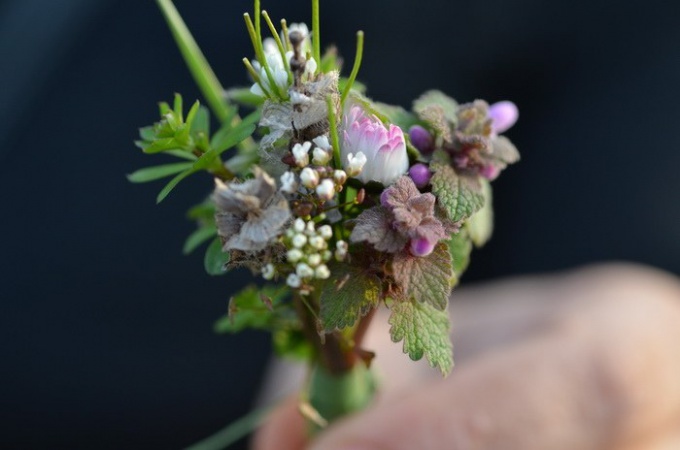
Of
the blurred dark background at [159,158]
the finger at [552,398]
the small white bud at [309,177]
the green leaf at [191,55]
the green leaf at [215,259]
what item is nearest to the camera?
the small white bud at [309,177]

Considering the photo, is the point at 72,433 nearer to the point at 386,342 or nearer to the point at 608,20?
the point at 386,342

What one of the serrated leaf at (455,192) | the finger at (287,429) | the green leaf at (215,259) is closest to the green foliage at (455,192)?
the serrated leaf at (455,192)

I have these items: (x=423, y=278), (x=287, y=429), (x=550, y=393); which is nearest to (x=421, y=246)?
(x=423, y=278)

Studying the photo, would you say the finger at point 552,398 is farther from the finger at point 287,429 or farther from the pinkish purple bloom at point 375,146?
the pinkish purple bloom at point 375,146

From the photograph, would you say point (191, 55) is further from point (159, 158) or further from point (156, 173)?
point (159, 158)

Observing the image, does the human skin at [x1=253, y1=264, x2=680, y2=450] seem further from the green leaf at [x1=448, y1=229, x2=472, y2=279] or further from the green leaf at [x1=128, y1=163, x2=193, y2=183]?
the green leaf at [x1=128, y1=163, x2=193, y2=183]
